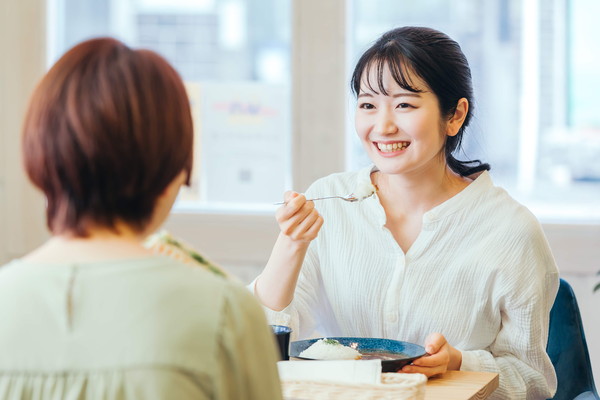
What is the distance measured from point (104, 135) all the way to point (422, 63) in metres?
1.12

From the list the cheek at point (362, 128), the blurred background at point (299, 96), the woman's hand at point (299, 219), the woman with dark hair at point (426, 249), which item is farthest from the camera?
the blurred background at point (299, 96)

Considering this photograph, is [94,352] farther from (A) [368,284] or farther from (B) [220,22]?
(B) [220,22]

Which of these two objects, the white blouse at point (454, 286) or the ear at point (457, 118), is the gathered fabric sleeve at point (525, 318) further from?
the ear at point (457, 118)

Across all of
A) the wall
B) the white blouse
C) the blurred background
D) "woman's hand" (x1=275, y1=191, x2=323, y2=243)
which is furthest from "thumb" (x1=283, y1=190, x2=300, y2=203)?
the wall

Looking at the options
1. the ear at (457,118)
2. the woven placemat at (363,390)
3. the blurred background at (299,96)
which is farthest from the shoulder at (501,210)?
the blurred background at (299,96)

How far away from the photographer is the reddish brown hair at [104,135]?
2.98 ft

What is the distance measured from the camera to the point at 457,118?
6.54ft

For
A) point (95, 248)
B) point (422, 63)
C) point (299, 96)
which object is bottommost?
point (95, 248)

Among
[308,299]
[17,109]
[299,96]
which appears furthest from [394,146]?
[17,109]

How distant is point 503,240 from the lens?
1.90 m

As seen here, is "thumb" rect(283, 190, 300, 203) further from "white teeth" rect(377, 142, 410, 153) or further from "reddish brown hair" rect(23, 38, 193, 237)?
"reddish brown hair" rect(23, 38, 193, 237)

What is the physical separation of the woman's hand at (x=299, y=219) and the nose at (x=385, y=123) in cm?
27

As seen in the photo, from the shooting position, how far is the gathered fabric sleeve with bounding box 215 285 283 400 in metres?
0.91

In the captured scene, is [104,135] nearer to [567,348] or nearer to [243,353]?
[243,353]
